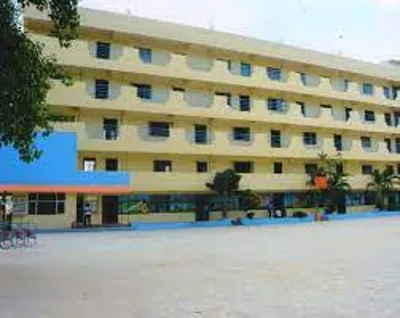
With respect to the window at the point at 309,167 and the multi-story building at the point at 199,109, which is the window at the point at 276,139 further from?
the window at the point at 309,167

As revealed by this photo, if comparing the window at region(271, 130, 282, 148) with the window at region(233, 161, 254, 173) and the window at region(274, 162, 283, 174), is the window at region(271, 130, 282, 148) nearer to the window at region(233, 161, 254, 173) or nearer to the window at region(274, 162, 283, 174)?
the window at region(274, 162, 283, 174)

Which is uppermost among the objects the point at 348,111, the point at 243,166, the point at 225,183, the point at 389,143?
the point at 348,111

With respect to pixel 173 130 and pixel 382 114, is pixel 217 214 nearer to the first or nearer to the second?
pixel 173 130

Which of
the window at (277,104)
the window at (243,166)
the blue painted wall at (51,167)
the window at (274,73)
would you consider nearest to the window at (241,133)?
the window at (243,166)

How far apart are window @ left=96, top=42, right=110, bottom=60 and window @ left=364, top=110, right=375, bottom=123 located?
879 inches

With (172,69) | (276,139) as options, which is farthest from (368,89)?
(172,69)

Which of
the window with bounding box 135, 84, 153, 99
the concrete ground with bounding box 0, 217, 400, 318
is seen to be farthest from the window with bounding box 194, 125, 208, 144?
the concrete ground with bounding box 0, 217, 400, 318

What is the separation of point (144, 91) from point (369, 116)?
67.0ft

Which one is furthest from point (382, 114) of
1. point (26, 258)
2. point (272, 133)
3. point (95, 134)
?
point (26, 258)

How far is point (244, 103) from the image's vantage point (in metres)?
40.6

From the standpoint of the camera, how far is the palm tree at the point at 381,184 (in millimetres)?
45469

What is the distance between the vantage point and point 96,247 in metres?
20.2

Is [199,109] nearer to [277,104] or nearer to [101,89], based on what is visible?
[101,89]

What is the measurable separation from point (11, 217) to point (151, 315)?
81.5 ft
